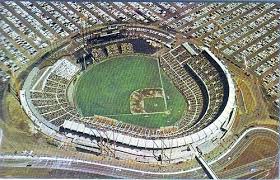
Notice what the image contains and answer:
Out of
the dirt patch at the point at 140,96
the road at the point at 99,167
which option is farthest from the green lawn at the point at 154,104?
the road at the point at 99,167

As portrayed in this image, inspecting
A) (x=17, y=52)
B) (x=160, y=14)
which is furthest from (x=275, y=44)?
(x=17, y=52)

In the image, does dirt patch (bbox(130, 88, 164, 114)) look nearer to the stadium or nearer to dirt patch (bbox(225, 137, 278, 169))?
the stadium

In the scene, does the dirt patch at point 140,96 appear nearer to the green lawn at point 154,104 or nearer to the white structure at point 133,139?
the green lawn at point 154,104

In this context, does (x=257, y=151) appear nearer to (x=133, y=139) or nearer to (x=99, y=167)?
(x=133, y=139)

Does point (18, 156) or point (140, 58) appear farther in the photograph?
point (140, 58)

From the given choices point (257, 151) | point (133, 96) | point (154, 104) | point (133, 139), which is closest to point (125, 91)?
point (133, 96)

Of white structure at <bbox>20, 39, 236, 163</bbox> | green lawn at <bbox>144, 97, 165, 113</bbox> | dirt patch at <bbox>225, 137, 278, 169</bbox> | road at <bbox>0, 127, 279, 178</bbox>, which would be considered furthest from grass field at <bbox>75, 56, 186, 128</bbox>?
dirt patch at <bbox>225, 137, 278, 169</bbox>

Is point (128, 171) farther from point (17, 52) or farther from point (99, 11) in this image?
point (99, 11)
